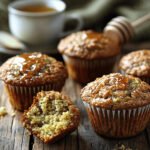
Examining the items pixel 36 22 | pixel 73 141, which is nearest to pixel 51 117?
pixel 73 141

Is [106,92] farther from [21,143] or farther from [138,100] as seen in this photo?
[21,143]

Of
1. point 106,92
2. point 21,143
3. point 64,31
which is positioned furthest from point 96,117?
point 64,31

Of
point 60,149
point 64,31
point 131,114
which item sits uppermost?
point 131,114

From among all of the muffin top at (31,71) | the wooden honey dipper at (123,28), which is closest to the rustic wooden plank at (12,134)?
the muffin top at (31,71)

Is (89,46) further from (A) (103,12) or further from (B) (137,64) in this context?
(A) (103,12)

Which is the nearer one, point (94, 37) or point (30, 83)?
point (30, 83)
